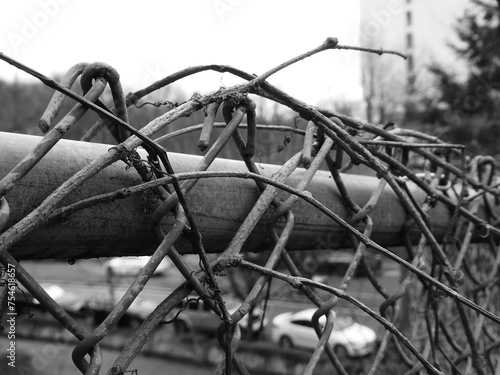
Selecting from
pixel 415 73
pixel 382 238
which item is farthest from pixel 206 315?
pixel 382 238

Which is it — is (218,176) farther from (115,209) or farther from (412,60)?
(412,60)

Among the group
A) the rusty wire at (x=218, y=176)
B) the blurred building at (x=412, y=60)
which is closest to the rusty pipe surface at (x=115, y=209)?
the rusty wire at (x=218, y=176)

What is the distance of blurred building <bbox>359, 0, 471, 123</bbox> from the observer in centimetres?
1348

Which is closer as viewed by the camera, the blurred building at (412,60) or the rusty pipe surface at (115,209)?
the rusty pipe surface at (115,209)

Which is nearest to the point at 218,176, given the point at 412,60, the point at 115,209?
the point at 115,209

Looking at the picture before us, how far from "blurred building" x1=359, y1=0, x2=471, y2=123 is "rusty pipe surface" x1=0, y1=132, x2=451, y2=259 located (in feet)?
38.2

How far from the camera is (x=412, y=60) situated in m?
16.5

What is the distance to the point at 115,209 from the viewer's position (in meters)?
0.57

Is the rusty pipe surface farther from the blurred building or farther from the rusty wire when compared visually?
the blurred building

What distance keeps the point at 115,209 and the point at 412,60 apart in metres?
17.1

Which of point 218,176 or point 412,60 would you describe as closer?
point 218,176

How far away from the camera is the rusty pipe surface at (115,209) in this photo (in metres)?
0.51

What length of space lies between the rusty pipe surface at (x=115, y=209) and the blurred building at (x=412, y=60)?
11644mm

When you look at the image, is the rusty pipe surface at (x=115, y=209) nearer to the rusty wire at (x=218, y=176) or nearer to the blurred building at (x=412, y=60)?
the rusty wire at (x=218, y=176)
